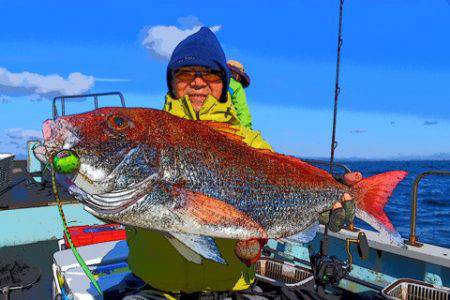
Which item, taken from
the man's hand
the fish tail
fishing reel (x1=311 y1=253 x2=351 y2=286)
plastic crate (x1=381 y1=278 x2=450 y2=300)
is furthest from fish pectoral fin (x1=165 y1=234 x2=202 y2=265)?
plastic crate (x1=381 y1=278 x2=450 y2=300)

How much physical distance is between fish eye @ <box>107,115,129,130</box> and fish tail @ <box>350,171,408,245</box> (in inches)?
70.2

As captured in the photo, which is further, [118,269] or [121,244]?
[121,244]

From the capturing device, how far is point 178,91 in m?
3.16

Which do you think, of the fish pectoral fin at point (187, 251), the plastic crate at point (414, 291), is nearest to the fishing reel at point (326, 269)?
the plastic crate at point (414, 291)

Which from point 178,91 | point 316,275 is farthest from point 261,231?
point 316,275

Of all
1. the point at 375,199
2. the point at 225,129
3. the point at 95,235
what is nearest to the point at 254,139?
the point at 225,129

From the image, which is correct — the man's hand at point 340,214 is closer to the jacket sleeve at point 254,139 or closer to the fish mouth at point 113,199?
the jacket sleeve at point 254,139

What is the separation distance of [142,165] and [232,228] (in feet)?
2.29

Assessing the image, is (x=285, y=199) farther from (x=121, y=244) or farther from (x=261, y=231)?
(x=121, y=244)

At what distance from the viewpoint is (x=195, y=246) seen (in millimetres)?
2404

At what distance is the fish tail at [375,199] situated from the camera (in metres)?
3.08

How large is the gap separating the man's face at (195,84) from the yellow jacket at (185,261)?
0.27 feet

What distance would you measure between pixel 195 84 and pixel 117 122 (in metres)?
0.84

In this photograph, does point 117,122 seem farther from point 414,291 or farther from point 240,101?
point 414,291
